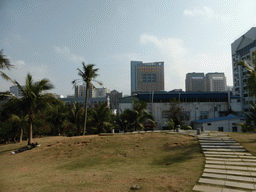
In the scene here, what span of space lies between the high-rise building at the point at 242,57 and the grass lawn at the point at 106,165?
198ft

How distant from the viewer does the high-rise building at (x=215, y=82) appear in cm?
18762

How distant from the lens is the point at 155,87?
17200cm

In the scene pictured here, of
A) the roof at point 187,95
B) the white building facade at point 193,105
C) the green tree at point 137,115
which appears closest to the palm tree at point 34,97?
the green tree at point 137,115

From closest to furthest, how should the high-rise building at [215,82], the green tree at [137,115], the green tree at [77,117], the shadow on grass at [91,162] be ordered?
the shadow on grass at [91,162]
the green tree at [137,115]
the green tree at [77,117]
the high-rise building at [215,82]

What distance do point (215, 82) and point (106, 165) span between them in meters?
209

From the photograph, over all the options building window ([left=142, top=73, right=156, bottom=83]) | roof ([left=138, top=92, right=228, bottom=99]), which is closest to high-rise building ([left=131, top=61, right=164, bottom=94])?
building window ([left=142, top=73, right=156, bottom=83])

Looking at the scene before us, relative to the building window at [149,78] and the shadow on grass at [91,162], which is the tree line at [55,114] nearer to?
the shadow on grass at [91,162]

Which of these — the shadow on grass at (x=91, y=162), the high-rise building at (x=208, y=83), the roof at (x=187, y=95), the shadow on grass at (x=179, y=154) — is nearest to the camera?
the shadow on grass at (x=179, y=154)

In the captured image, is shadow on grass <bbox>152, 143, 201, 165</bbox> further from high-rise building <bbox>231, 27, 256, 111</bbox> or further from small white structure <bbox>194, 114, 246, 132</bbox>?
high-rise building <bbox>231, 27, 256, 111</bbox>

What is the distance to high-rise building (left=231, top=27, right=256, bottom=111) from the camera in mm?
59750

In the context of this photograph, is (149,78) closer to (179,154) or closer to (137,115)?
(137,115)

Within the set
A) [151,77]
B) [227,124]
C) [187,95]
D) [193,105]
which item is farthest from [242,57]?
[151,77]

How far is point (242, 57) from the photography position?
64875 millimetres

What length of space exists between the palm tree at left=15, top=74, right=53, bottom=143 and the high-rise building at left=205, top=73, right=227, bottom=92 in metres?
201
